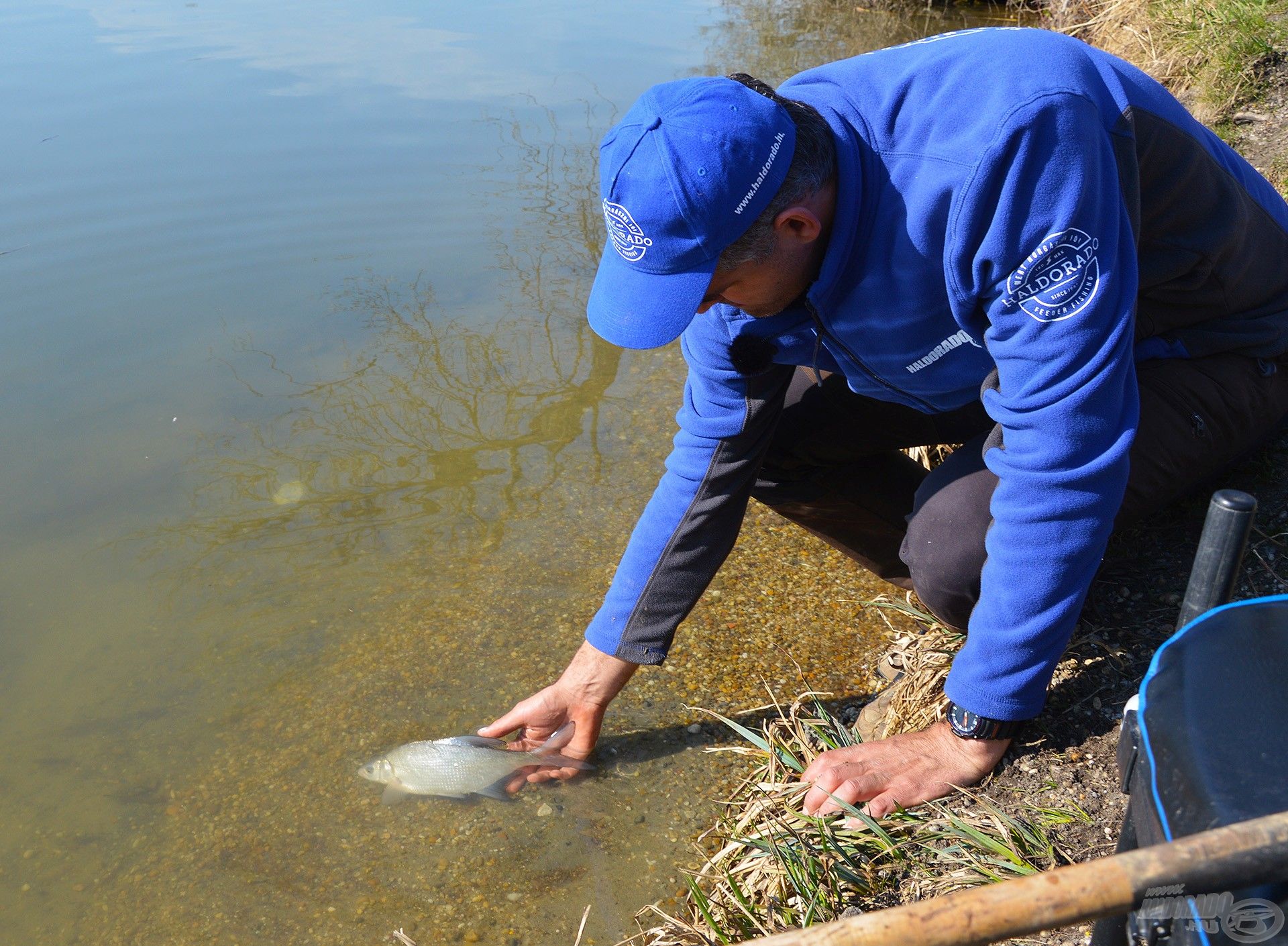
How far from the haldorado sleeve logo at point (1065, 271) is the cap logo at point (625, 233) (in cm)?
72

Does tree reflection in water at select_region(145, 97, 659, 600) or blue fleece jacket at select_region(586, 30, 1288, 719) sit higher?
blue fleece jacket at select_region(586, 30, 1288, 719)

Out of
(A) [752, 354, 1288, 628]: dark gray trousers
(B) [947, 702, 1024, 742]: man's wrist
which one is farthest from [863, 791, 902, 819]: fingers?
(A) [752, 354, 1288, 628]: dark gray trousers

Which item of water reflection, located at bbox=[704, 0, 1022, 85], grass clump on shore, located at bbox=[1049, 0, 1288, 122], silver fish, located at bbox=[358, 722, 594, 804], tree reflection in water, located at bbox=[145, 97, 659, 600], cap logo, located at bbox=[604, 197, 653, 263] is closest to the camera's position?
cap logo, located at bbox=[604, 197, 653, 263]

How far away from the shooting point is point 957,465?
243 cm

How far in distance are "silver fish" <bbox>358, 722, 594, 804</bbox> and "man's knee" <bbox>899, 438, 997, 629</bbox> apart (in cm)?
104

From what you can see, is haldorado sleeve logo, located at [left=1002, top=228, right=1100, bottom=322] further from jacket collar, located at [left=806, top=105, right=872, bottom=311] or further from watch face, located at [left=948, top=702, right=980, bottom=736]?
watch face, located at [left=948, top=702, right=980, bottom=736]

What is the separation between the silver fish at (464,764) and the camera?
8.80ft

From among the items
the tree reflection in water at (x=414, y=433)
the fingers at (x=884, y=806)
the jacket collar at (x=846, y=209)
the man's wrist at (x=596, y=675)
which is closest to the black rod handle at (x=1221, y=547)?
the jacket collar at (x=846, y=209)

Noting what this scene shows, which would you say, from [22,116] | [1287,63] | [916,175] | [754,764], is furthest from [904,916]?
[22,116]

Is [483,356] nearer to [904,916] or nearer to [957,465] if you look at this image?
[957,465]

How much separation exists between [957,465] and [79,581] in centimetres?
321

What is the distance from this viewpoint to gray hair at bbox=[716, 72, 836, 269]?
193cm

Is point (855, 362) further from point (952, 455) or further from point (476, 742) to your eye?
point (476, 742)

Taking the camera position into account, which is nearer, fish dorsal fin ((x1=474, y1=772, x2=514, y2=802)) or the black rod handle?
the black rod handle
